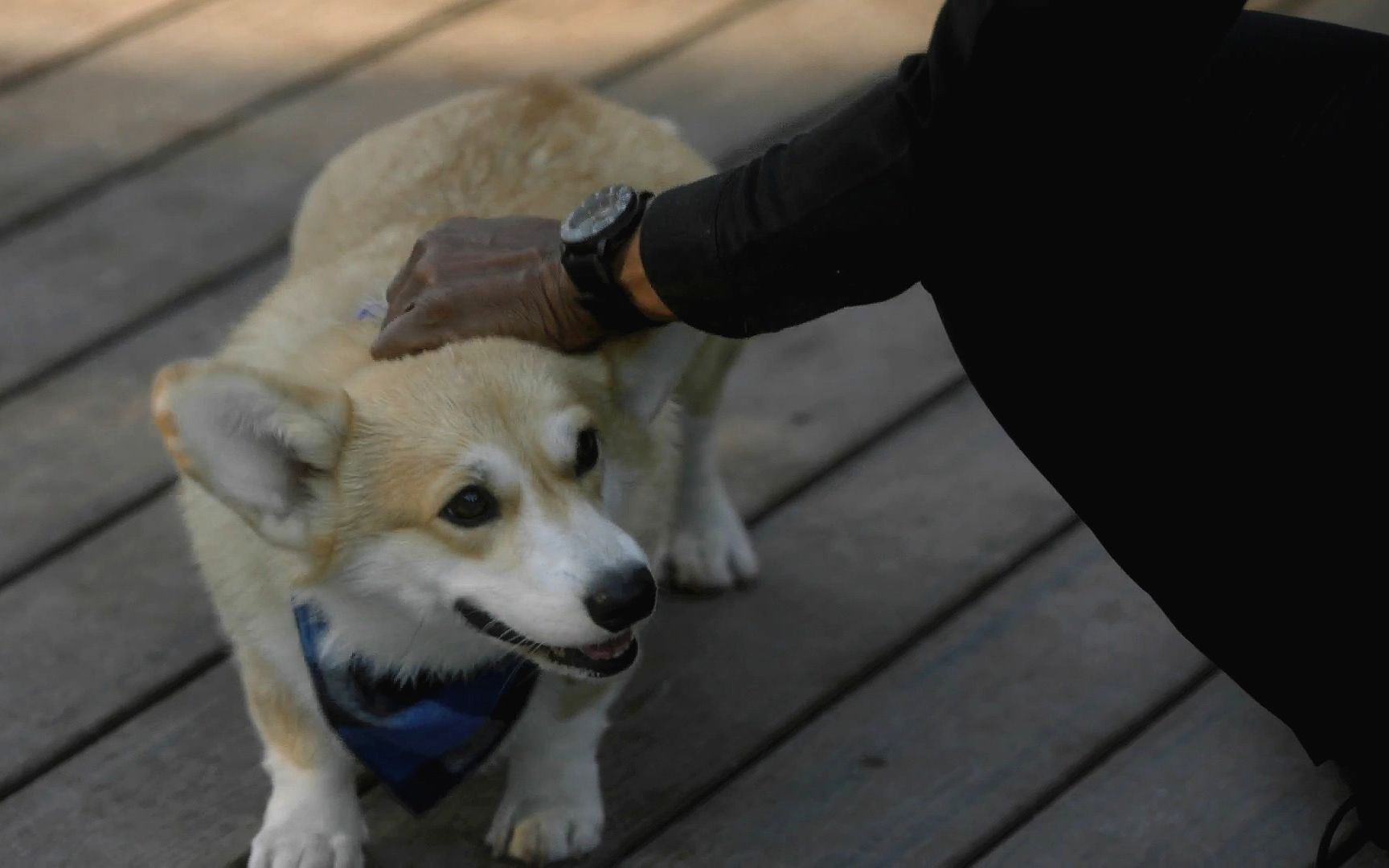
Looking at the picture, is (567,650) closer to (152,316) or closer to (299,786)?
(299,786)

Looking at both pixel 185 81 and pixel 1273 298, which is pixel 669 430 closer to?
pixel 1273 298

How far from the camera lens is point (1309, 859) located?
204cm

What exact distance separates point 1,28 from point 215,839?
195cm

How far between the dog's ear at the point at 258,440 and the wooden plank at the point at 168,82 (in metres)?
1.46

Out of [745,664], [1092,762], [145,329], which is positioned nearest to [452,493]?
[745,664]

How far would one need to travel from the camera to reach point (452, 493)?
1771 millimetres

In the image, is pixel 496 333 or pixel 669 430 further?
pixel 669 430

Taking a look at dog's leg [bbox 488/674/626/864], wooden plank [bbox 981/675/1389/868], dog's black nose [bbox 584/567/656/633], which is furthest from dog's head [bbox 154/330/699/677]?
wooden plank [bbox 981/675/1389/868]

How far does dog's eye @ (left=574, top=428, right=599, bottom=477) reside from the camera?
72.6 inches

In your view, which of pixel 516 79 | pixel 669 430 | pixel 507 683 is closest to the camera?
pixel 507 683

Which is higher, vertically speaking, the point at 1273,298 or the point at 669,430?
the point at 1273,298

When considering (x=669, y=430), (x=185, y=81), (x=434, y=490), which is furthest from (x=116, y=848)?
(x=185, y=81)

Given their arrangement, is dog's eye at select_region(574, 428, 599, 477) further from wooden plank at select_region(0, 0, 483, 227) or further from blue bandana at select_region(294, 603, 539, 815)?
wooden plank at select_region(0, 0, 483, 227)

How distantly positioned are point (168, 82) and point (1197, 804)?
221 cm
